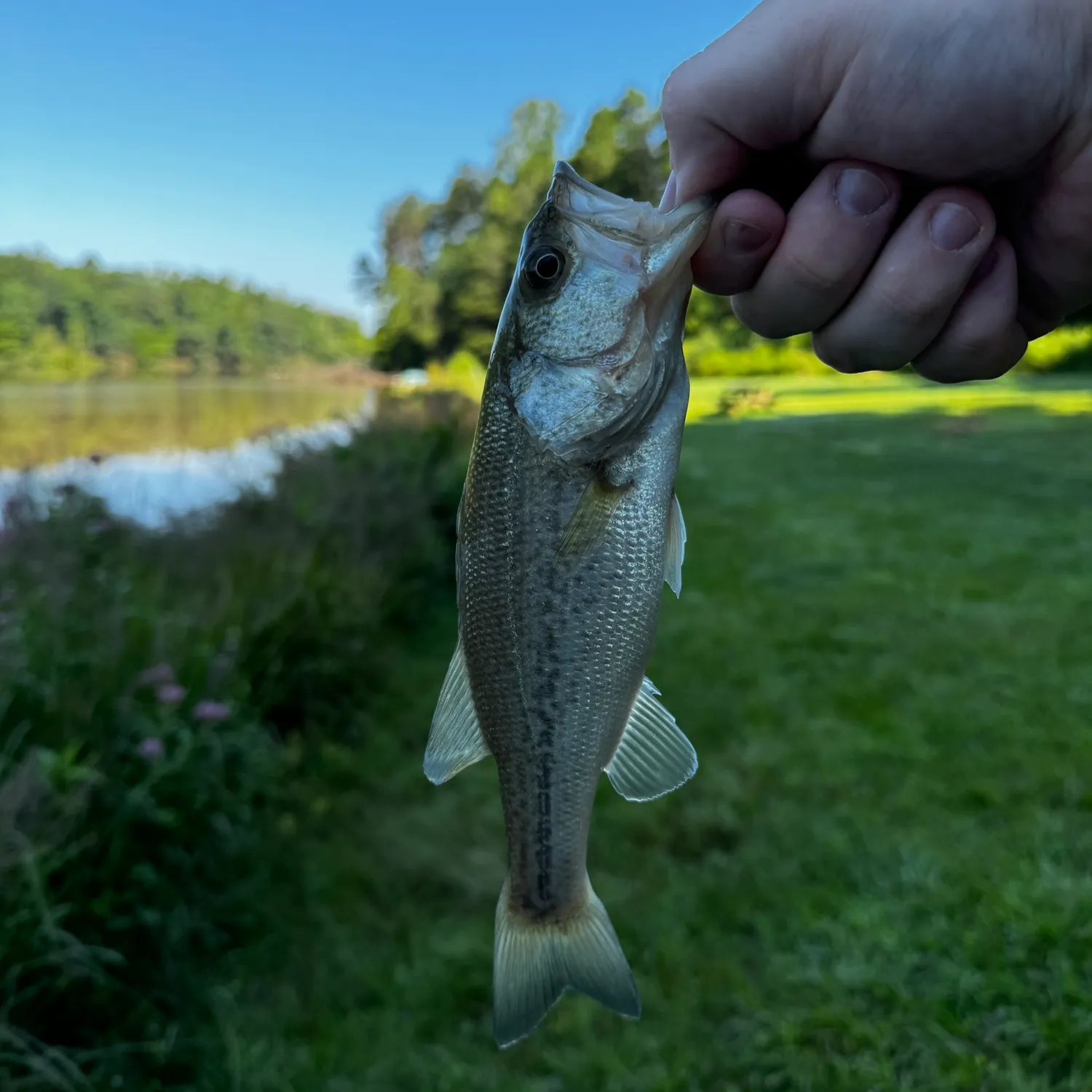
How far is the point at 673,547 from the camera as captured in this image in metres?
1.69

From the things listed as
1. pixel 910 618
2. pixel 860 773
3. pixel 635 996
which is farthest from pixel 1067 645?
pixel 635 996

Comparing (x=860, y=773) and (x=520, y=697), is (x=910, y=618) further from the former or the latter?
(x=520, y=697)

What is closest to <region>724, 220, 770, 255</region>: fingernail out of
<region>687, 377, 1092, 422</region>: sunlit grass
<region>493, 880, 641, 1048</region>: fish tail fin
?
<region>493, 880, 641, 1048</region>: fish tail fin

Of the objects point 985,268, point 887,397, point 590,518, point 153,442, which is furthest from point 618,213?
point 887,397

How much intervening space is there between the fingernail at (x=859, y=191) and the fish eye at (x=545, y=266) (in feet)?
2.09

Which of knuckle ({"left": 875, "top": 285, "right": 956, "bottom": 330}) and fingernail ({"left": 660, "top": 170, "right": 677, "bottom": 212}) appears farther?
fingernail ({"left": 660, "top": 170, "right": 677, "bottom": 212})

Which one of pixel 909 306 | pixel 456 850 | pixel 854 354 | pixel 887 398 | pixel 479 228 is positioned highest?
pixel 479 228

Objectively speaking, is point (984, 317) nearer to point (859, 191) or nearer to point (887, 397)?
point (859, 191)

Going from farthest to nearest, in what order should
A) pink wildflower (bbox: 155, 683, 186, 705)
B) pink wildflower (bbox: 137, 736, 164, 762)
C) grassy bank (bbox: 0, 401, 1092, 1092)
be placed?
1. pink wildflower (bbox: 155, 683, 186, 705)
2. pink wildflower (bbox: 137, 736, 164, 762)
3. grassy bank (bbox: 0, 401, 1092, 1092)

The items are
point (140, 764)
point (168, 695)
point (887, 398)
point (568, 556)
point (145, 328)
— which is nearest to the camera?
point (568, 556)

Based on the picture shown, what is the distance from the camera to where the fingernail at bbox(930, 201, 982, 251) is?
1.82m

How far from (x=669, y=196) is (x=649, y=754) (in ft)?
4.23

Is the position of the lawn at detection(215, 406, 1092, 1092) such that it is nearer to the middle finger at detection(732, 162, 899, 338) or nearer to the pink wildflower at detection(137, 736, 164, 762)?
the pink wildflower at detection(137, 736, 164, 762)

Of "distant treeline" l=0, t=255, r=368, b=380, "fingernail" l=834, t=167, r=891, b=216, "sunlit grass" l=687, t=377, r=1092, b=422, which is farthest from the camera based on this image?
"distant treeline" l=0, t=255, r=368, b=380
